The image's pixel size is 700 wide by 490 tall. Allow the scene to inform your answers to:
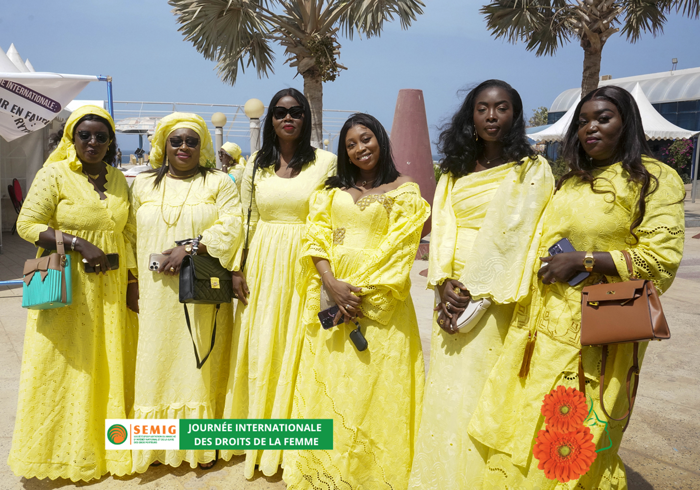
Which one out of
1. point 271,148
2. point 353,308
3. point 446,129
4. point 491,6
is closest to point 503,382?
point 353,308

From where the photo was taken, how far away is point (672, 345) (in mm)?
5180

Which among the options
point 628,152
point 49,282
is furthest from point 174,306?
point 628,152

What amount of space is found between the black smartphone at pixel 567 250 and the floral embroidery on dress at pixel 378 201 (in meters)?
0.83

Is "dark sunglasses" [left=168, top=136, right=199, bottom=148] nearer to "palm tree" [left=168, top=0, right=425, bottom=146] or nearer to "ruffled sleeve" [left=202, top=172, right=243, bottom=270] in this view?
"ruffled sleeve" [left=202, top=172, right=243, bottom=270]

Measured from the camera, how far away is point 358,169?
2.89m

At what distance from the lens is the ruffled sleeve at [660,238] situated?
78.2 inches

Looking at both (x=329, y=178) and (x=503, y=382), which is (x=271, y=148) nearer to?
(x=329, y=178)

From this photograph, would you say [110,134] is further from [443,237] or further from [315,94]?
[315,94]

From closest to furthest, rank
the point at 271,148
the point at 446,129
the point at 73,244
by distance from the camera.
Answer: the point at 446,129
the point at 73,244
the point at 271,148

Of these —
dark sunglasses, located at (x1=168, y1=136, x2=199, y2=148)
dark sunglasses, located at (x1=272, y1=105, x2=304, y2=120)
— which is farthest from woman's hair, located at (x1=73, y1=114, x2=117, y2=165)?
dark sunglasses, located at (x1=272, y1=105, x2=304, y2=120)

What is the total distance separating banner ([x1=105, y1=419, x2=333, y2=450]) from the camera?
117 inches

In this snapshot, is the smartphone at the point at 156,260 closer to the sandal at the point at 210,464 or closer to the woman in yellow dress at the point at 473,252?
the sandal at the point at 210,464

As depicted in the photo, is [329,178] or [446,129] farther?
[329,178]

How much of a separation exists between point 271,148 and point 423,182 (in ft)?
22.7
